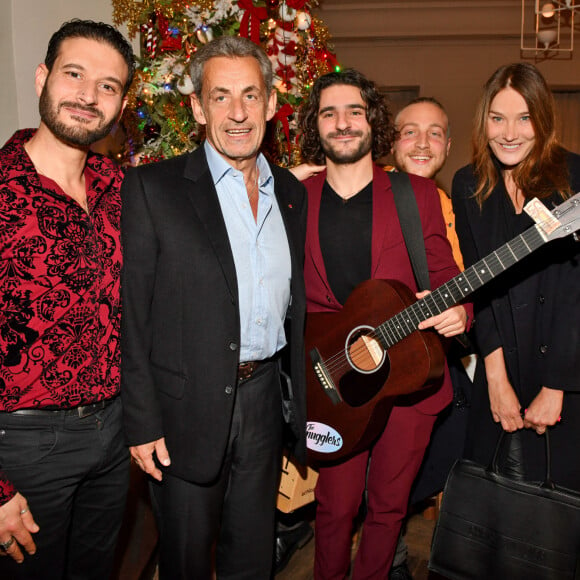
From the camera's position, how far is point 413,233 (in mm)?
2082

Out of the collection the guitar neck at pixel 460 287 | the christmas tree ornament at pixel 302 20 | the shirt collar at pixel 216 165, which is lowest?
the guitar neck at pixel 460 287

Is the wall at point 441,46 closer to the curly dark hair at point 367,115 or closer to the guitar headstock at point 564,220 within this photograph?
the curly dark hair at point 367,115

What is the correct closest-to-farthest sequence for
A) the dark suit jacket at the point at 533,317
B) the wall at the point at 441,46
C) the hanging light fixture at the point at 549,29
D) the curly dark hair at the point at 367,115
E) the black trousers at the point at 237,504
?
the black trousers at the point at 237,504
the dark suit jacket at the point at 533,317
the curly dark hair at the point at 367,115
the hanging light fixture at the point at 549,29
the wall at the point at 441,46

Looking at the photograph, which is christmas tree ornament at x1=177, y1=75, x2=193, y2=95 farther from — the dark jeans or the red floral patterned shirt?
the dark jeans

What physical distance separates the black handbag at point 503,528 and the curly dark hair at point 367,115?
1.32m

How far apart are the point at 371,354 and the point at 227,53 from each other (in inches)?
45.3

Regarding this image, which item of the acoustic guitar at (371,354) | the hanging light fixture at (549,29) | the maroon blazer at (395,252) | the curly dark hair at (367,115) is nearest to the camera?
the acoustic guitar at (371,354)

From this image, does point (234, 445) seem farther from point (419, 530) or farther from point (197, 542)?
point (419, 530)

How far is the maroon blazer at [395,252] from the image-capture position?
6.92 feet

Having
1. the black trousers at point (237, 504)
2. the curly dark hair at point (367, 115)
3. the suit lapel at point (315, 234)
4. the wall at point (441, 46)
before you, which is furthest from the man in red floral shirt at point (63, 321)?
the wall at point (441, 46)

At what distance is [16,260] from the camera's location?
1418 millimetres

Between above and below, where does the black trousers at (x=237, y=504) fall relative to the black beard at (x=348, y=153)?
below

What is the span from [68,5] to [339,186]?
1.80m

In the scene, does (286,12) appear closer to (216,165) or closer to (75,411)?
(216,165)
